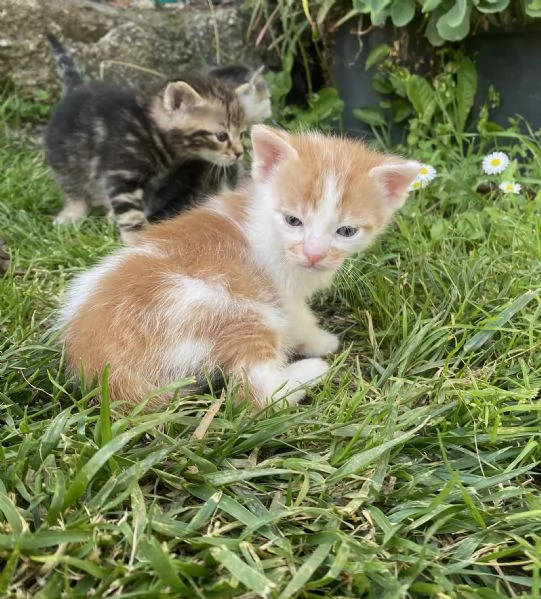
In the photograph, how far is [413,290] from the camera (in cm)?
194

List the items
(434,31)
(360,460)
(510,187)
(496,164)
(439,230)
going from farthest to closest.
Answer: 1. (434,31)
2. (496,164)
3. (510,187)
4. (439,230)
5. (360,460)

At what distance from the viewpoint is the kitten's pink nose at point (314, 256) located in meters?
1.59

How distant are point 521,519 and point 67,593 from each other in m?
0.83

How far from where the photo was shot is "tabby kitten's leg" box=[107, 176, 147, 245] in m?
2.64

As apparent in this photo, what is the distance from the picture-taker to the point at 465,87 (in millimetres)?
3086

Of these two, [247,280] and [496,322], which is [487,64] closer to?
[496,322]

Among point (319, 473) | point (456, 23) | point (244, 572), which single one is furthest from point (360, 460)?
point (456, 23)

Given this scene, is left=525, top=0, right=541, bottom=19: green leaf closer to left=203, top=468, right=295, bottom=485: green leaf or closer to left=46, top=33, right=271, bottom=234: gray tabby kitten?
left=46, top=33, right=271, bottom=234: gray tabby kitten

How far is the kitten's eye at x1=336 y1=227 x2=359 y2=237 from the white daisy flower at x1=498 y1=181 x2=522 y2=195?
3.82ft

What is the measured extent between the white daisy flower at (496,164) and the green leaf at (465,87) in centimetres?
Answer: 47

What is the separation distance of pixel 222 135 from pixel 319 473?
6.58 feet

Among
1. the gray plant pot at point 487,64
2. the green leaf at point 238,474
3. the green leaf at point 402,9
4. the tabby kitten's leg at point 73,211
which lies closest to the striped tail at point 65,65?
the tabby kitten's leg at point 73,211

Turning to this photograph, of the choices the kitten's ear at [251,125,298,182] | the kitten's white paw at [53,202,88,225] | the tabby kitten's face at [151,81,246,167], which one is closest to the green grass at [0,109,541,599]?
the kitten's ear at [251,125,298,182]

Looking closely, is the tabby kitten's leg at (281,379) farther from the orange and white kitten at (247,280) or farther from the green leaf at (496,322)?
the green leaf at (496,322)
